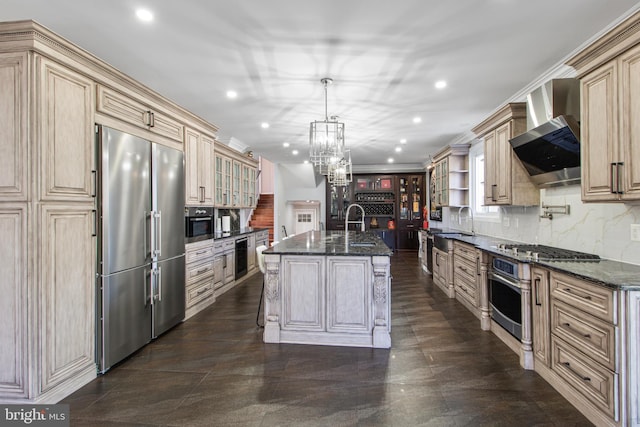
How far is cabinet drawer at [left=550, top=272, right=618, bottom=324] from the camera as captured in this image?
179 centimetres

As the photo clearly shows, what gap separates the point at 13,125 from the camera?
6.68ft

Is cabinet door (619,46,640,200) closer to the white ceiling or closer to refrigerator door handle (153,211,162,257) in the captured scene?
the white ceiling

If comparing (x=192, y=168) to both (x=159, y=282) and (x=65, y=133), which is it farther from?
(x=65, y=133)

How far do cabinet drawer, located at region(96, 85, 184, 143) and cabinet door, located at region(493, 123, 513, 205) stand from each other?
12.4 feet

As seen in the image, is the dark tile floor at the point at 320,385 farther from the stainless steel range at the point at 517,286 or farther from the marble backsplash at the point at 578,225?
the marble backsplash at the point at 578,225

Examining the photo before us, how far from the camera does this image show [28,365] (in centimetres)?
203

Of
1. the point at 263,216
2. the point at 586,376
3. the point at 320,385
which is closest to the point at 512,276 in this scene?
the point at 586,376

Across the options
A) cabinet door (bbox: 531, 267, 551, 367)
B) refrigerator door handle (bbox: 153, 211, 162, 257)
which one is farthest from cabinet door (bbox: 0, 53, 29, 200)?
cabinet door (bbox: 531, 267, 551, 367)

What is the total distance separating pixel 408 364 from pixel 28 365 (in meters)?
2.71

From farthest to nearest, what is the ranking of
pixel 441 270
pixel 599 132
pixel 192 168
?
pixel 441 270 → pixel 192 168 → pixel 599 132

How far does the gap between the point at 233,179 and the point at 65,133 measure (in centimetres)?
378

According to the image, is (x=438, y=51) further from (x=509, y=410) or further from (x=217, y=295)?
(x=217, y=295)

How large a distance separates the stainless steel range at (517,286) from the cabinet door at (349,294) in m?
1.24

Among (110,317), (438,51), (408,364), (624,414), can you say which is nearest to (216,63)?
(438,51)
